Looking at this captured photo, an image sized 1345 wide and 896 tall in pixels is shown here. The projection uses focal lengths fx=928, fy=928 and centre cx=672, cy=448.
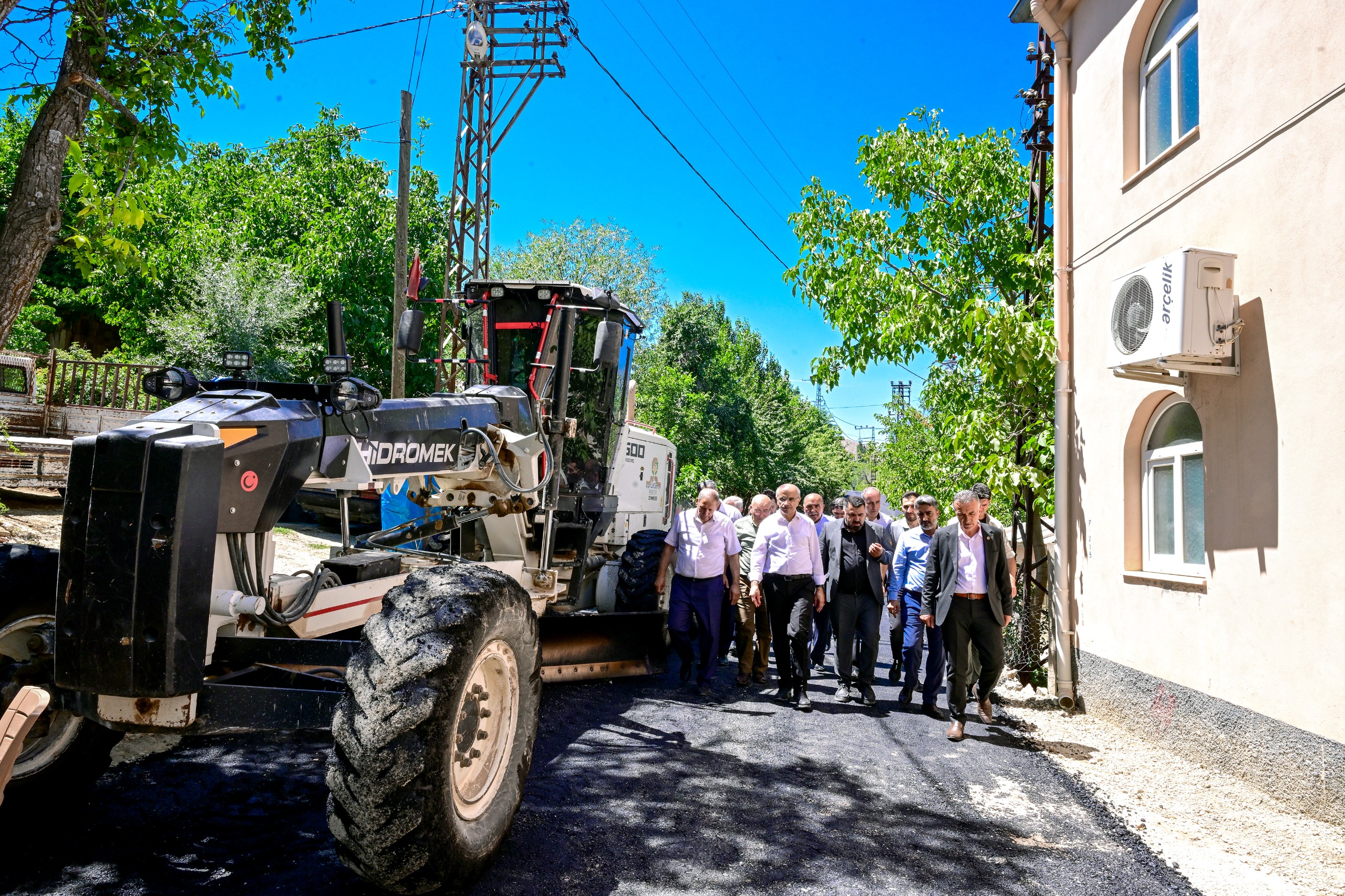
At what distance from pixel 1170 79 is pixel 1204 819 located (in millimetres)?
5604

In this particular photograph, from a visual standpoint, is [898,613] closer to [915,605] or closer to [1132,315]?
[915,605]

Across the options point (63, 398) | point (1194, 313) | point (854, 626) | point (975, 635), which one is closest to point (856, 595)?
point (854, 626)

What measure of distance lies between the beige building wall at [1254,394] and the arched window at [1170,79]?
11 centimetres

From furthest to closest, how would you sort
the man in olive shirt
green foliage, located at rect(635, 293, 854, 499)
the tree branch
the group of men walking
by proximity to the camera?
green foliage, located at rect(635, 293, 854, 499), the man in olive shirt, the group of men walking, the tree branch

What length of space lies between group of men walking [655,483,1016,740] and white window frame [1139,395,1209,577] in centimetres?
109

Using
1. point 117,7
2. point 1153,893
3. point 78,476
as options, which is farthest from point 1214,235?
point 117,7

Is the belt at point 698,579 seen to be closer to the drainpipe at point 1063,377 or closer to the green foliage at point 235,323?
the drainpipe at point 1063,377

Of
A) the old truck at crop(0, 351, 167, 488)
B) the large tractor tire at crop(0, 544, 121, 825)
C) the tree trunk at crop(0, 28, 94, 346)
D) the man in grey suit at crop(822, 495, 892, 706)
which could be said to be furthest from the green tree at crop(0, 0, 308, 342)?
the old truck at crop(0, 351, 167, 488)

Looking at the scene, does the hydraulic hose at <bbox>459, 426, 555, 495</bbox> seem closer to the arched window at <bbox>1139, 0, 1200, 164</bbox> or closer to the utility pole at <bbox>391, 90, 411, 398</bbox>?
the arched window at <bbox>1139, 0, 1200, 164</bbox>

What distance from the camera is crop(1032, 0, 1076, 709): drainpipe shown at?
8.25m

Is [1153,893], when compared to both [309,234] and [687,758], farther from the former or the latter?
[309,234]

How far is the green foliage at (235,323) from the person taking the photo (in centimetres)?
2300

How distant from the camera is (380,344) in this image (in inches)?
1010

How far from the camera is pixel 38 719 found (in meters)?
3.90
